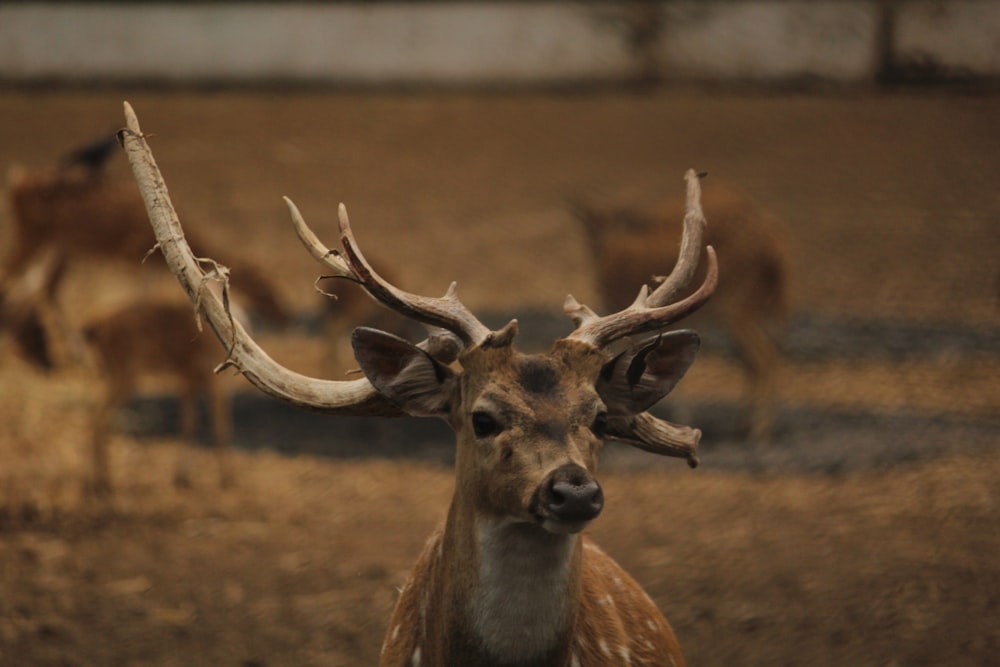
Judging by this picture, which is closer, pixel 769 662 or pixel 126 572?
pixel 769 662

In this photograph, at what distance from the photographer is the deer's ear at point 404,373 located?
3.91 m

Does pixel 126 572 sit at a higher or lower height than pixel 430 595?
lower

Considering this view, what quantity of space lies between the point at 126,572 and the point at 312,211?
700cm

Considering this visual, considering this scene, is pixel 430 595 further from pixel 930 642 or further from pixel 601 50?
pixel 601 50

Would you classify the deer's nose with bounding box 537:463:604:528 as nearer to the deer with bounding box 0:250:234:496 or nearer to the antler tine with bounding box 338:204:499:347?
the antler tine with bounding box 338:204:499:347

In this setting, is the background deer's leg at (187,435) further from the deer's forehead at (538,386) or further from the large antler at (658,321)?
the deer's forehead at (538,386)

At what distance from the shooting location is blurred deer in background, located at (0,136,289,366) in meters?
11.6

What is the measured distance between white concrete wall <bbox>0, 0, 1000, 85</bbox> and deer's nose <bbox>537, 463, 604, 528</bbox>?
12.8 metres

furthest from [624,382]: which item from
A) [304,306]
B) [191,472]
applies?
[304,306]

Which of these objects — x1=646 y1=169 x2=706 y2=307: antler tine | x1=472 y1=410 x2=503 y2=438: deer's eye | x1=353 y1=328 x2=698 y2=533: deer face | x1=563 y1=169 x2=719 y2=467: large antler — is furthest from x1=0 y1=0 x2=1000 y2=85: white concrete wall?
x1=472 y1=410 x2=503 y2=438: deer's eye

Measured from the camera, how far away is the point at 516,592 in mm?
3760

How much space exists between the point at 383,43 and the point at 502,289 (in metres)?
4.96

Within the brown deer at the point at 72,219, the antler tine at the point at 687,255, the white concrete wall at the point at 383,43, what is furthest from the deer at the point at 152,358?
the white concrete wall at the point at 383,43

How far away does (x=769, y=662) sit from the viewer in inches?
238
